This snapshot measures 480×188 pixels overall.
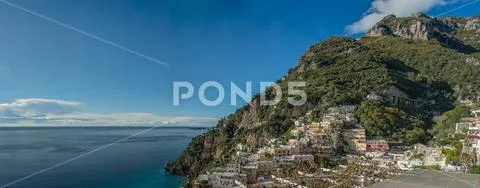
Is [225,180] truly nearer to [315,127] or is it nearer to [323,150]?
[323,150]

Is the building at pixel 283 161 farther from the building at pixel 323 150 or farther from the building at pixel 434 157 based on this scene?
the building at pixel 434 157

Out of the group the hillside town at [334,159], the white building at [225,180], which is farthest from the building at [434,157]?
the white building at [225,180]

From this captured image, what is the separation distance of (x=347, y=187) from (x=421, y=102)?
25.4m

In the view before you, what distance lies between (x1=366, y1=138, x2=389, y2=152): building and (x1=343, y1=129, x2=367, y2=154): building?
26 cm

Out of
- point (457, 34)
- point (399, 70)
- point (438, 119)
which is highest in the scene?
point (457, 34)

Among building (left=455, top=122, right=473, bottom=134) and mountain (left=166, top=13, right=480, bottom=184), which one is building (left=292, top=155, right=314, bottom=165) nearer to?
mountain (left=166, top=13, right=480, bottom=184)

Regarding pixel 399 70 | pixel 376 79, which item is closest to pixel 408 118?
pixel 376 79

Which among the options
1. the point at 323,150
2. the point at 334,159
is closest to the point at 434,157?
the point at 334,159

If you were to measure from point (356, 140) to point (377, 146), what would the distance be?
4.19 ft

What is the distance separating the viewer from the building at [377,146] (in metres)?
25.2

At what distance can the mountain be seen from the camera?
30.6m

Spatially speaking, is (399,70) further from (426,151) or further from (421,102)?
(426,151)

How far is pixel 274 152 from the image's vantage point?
23.8 metres


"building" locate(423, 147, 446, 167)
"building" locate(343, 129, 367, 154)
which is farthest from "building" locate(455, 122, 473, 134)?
"building" locate(343, 129, 367, 154)
